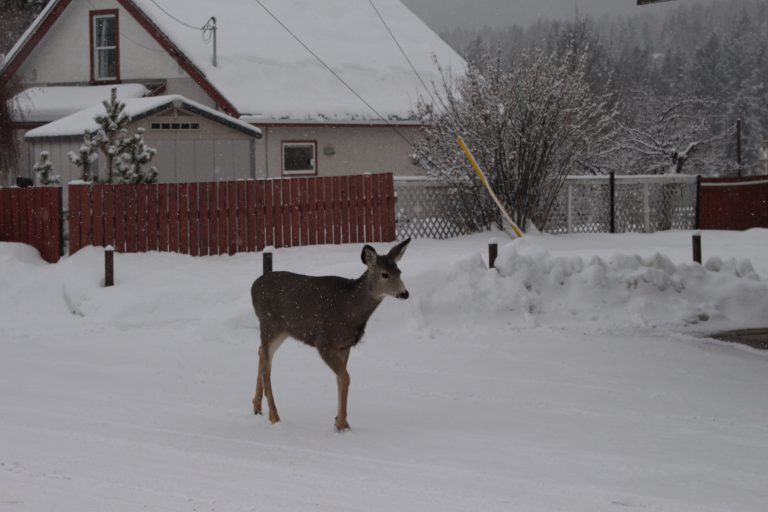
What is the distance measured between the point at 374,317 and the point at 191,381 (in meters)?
3.39

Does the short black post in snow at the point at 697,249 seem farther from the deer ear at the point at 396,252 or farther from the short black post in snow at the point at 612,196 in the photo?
the short black post in snow at the point at 612,196

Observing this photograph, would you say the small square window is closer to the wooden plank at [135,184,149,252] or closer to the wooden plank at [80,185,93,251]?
the wooden plank at [135,184,149,252]

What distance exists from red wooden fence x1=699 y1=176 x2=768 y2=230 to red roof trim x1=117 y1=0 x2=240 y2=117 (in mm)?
12668

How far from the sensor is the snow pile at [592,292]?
1505 centimetres

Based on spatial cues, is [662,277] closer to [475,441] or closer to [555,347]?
[555,347]

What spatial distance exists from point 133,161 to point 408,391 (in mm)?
11990

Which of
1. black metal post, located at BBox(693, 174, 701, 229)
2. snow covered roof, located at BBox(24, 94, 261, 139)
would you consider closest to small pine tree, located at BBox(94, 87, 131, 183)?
snow covered roof, located at BBox(24, 94, 261, 139)

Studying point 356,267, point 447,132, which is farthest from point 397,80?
point 356,267

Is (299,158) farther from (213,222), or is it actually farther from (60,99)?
(213,222)

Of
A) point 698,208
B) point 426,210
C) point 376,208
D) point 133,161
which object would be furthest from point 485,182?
point 698,208

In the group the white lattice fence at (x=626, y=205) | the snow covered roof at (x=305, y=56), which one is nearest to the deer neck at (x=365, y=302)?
the white lattice fence at (x=626, y=205)

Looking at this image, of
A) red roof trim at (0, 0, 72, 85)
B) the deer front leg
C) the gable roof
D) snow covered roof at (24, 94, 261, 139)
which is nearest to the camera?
the deer front leg

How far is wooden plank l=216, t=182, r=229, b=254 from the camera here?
20172mm

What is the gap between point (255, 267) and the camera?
18.6 meters
